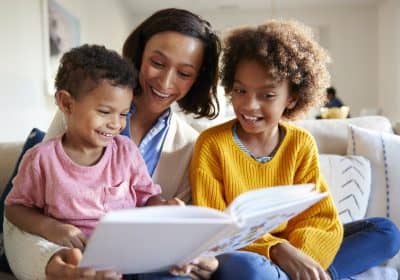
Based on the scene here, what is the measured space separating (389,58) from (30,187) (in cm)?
578

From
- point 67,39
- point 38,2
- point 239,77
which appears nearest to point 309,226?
point 239,77

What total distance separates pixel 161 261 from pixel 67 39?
11.4 ft

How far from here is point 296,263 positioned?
106cm

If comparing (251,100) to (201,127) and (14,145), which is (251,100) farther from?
(14,145)

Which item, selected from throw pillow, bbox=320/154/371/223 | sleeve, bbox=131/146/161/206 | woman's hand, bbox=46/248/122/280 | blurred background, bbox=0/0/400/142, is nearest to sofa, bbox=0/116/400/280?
throw pillow, bbox=320/154/371/223

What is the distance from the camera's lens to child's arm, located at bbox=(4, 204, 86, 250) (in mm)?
916

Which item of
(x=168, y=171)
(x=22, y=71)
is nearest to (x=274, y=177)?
(x=168, y=171)

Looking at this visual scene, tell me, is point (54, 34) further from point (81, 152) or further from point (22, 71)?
point (81, 152)

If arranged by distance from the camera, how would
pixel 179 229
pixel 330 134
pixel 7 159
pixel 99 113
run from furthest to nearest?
1. pixel 330 134
2. pixel 7 159
3. pixel 99 113
4. pixel 179 229

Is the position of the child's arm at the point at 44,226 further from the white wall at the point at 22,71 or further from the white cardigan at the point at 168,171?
the white wall at the point at 22,71

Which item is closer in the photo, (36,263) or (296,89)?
(36,263)

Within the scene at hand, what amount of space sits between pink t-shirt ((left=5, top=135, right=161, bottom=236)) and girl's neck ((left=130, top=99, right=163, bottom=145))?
0.27 m

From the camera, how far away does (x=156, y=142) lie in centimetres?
133

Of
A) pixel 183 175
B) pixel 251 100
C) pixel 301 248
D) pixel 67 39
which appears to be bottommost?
pixel 301 248
